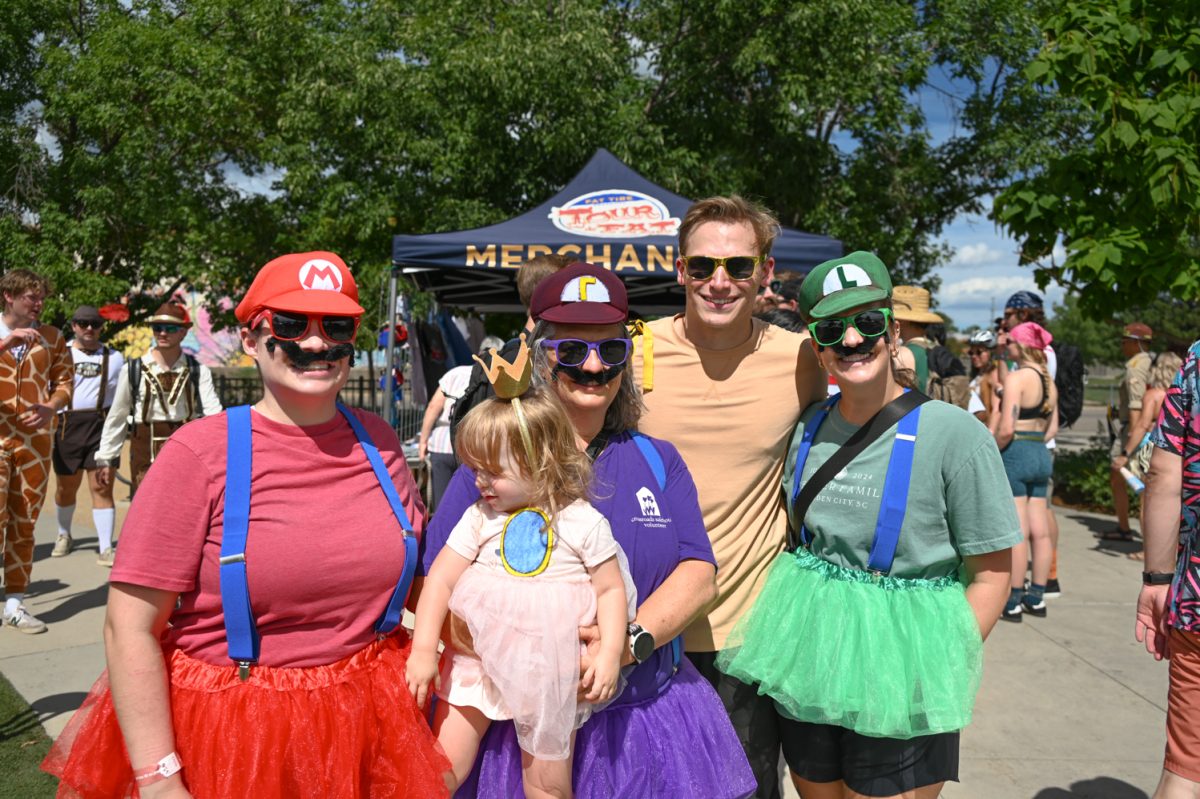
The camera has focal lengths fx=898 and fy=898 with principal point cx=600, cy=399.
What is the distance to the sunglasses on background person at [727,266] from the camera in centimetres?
259

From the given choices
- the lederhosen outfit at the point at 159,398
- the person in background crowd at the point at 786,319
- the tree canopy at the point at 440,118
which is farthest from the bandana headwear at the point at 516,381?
the tree canopy at the point at 440,118

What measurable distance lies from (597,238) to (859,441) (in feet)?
20.9

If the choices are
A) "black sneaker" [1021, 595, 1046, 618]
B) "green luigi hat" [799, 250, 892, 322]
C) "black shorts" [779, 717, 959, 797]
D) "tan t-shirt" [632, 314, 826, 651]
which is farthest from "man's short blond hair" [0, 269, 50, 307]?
"black sneaker" [1021, 595, 1046, 618]

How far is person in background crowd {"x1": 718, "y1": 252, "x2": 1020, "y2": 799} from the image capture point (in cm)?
219

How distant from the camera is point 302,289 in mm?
1978

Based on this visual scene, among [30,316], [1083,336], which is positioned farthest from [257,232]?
[1083,336]

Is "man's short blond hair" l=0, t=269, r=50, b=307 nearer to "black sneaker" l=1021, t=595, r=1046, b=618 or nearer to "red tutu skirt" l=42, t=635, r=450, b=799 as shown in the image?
"red tutu skirt" l=42, t=635, r=450, b=799

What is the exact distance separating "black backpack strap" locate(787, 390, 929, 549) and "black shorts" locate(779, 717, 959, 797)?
0.59 meters

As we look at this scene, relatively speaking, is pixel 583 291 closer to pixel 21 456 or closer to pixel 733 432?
pixel 733 432

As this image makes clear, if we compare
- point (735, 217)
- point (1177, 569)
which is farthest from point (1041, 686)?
point (735, 217)

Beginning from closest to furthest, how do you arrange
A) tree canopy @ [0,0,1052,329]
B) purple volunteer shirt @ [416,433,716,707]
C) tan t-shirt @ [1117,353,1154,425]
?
purple volunteer shirt @ [416,433,716,707]
tan t-shirt @ [1117,353,1154,425]
tree canopy @ [0,0,1052,329]

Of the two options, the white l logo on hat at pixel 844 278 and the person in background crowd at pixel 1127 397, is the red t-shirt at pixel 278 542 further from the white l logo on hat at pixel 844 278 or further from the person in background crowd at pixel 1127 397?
the person in background crowd at pixel 1127 397

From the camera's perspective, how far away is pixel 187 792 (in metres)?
1.83

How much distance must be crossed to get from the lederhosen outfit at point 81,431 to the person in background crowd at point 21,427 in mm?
1971
